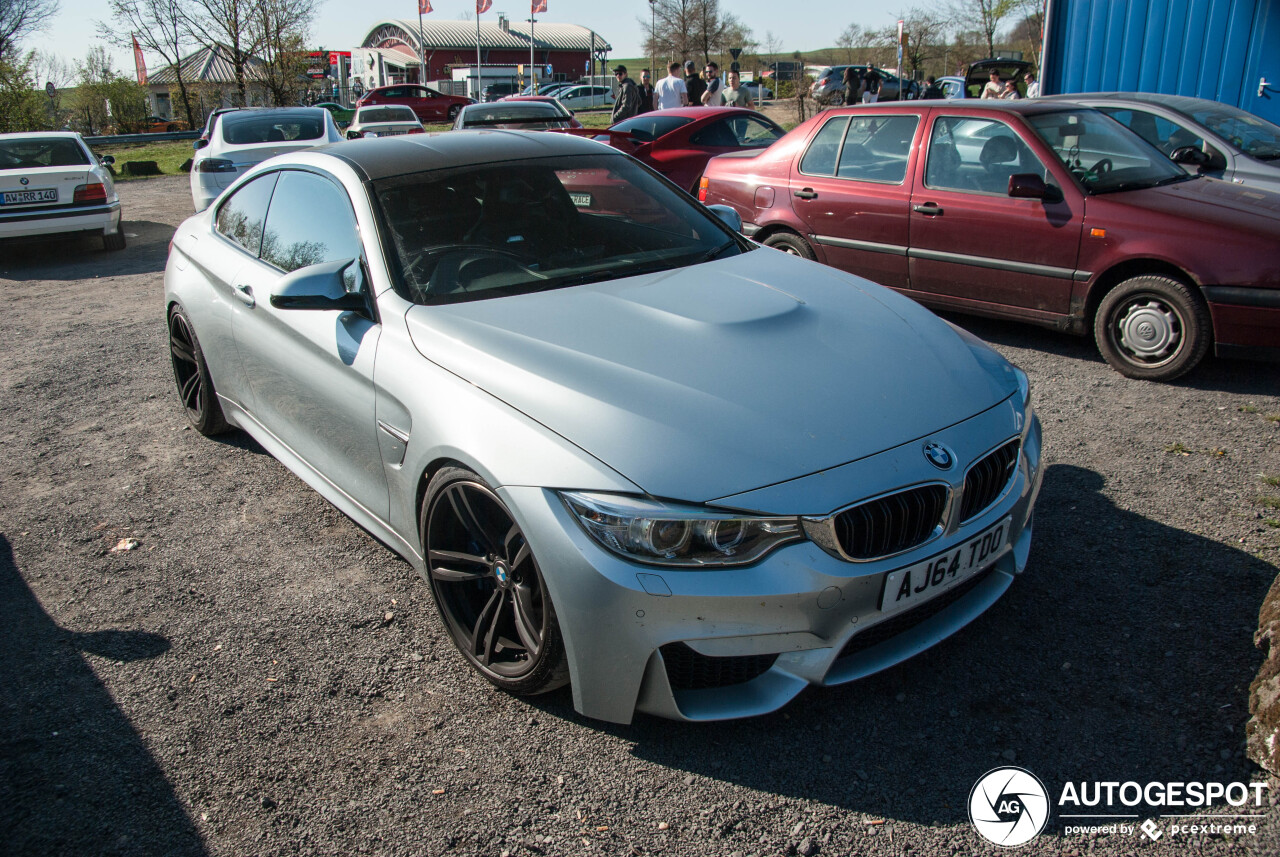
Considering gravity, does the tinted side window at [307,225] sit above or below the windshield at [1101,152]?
below

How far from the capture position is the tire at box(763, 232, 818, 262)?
6.77 meters

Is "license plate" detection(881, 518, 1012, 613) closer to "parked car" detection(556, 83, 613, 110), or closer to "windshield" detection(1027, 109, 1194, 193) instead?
"windshield" detection(1027, 109, 1194, 193)

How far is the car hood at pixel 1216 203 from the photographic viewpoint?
4.91 metres

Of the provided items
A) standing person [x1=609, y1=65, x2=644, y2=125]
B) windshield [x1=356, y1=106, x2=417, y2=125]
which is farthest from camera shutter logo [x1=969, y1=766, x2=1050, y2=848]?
windshield [x1=356, y1=106, x2=417, y2=125]

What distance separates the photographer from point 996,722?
2525 mm

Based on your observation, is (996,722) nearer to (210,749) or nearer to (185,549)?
(210,749)

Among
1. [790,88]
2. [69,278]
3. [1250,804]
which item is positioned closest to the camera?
[1250,804]

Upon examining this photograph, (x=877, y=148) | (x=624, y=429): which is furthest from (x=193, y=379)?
(x=877, y=148)

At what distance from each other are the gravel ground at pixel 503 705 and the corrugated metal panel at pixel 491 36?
81.5 metres

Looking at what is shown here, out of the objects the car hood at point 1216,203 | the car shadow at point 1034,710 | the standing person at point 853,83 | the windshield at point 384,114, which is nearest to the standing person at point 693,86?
the standing person at point 853,83

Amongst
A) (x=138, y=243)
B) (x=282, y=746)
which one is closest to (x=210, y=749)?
(x=282, y=746)

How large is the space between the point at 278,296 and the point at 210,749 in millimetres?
1409

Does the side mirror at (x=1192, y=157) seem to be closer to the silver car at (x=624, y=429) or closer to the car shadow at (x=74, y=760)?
the silver car at (x=624, y=429)

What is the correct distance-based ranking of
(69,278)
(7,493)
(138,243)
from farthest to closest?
(138,243), (69,278), (7,493)
